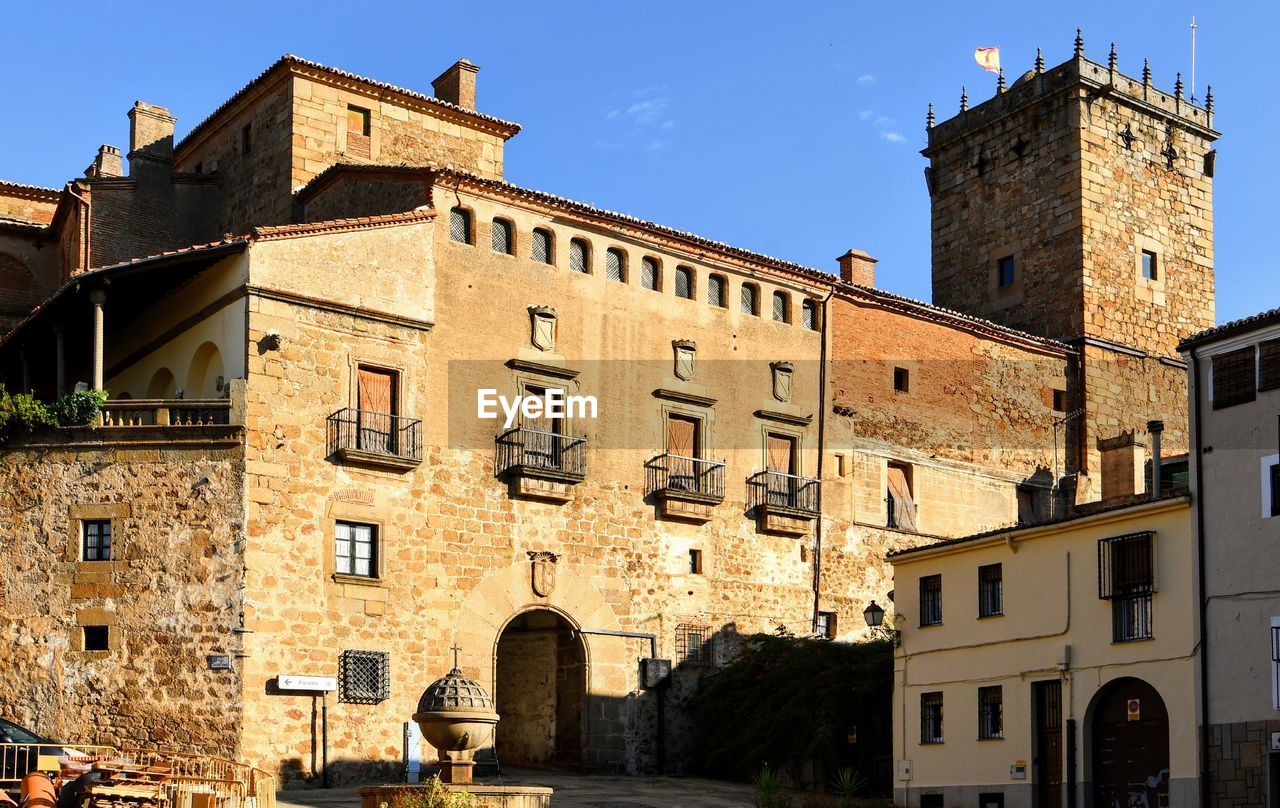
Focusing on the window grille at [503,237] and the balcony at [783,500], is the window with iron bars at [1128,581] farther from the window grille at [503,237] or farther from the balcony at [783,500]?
the window grille at [503,237]

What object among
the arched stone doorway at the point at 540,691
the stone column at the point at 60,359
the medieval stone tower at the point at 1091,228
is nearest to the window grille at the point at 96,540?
the stone column at the point at 60,359

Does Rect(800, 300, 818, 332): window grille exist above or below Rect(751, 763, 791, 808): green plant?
above

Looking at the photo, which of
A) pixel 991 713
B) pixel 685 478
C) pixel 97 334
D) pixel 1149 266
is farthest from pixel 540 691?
pixel 1149 266

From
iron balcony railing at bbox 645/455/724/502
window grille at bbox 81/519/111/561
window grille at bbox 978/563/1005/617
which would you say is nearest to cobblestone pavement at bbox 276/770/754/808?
window grille at bbox 81/519/111/561

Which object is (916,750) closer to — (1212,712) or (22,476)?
(1212,712)

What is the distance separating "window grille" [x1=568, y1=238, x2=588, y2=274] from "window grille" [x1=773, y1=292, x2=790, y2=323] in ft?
18.8

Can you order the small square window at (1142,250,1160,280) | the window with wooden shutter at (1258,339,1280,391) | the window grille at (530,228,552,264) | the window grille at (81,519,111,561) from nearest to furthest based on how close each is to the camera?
the window with wooden shutter at (1258,339,1280,391)
the window grille at (81,519,111,561)
the window grille at (530,228,552,264)
the small square window at (1142,250,1160,280)

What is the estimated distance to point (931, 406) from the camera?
145 feet

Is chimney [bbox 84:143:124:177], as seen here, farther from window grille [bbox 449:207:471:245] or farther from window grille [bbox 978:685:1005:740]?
window grille [bbox 978:685:1005:740]

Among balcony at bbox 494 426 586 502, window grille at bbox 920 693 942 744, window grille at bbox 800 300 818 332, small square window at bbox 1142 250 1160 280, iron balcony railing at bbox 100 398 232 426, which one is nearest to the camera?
window grille at bbox 920 693 942 744

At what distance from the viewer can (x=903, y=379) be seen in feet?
144

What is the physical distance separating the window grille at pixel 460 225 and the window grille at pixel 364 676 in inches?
347

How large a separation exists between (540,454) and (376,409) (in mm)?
3895

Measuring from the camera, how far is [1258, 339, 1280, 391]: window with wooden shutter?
26.6 meters
